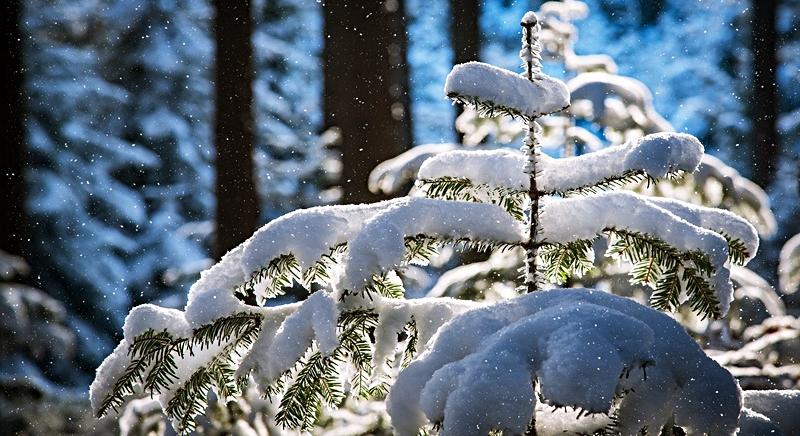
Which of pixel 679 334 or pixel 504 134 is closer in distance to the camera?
pixel 679 334

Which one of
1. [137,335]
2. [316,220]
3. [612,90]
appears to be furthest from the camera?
[612,90]

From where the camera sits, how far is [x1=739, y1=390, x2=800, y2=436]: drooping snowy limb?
131 cm

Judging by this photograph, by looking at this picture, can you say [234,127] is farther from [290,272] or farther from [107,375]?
[290,272]

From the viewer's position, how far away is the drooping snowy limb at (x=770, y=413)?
1.31 metres

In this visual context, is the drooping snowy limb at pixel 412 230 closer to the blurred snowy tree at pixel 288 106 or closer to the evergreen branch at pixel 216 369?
the evergreen branch at pixel 216 369

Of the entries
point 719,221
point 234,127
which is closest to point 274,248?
point 719,221

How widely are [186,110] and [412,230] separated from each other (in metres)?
8.66

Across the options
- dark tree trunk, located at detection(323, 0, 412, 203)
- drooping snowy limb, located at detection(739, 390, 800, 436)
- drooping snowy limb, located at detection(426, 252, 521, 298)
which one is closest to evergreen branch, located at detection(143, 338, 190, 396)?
drooping snowy limb, located at detection(739, 390, 800, 436)

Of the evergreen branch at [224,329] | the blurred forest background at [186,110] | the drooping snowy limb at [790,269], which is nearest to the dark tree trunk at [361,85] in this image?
the blurred forest background at [186,110]

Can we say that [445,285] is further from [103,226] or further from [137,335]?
[103,226]

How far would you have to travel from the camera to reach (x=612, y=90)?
322 centimetres

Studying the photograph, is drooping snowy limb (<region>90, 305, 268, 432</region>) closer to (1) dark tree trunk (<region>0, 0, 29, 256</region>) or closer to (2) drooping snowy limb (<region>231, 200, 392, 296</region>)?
(2) drooping snowy limb (<region>231, 200, 392, 296</region>)

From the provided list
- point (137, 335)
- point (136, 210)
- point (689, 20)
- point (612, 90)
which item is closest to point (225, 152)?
point (136, 210)

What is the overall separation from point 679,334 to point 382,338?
56 cm
